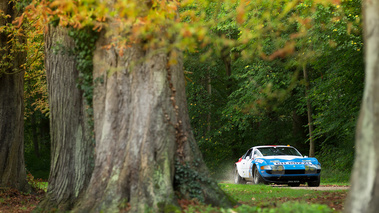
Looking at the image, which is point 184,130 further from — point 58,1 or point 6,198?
point 6,198

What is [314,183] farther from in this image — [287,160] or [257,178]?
[257,178]

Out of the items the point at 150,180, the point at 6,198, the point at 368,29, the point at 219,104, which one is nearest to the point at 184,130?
the point at 150,180

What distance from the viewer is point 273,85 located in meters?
26.2

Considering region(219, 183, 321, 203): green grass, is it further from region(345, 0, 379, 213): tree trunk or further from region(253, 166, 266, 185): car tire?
region(345, 0, 379, 213): tree trunk

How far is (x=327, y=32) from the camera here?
20.0 meters

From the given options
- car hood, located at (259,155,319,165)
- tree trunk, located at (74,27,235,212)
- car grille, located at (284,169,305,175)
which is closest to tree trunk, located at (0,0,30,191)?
tree trunk, located at (74,27,235,212)

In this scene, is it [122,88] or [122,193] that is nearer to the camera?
[122,193]

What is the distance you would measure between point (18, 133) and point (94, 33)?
6.95 meters

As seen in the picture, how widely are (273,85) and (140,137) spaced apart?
1916 cm

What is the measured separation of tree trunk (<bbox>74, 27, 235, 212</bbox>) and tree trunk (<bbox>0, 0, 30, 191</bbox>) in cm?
675

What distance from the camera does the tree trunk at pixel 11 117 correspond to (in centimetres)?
1428

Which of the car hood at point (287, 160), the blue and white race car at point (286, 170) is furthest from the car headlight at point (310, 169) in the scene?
the car hood at point (287, 160)

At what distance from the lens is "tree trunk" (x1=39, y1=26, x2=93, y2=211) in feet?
31.9

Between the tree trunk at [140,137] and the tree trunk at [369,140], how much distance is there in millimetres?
3040
